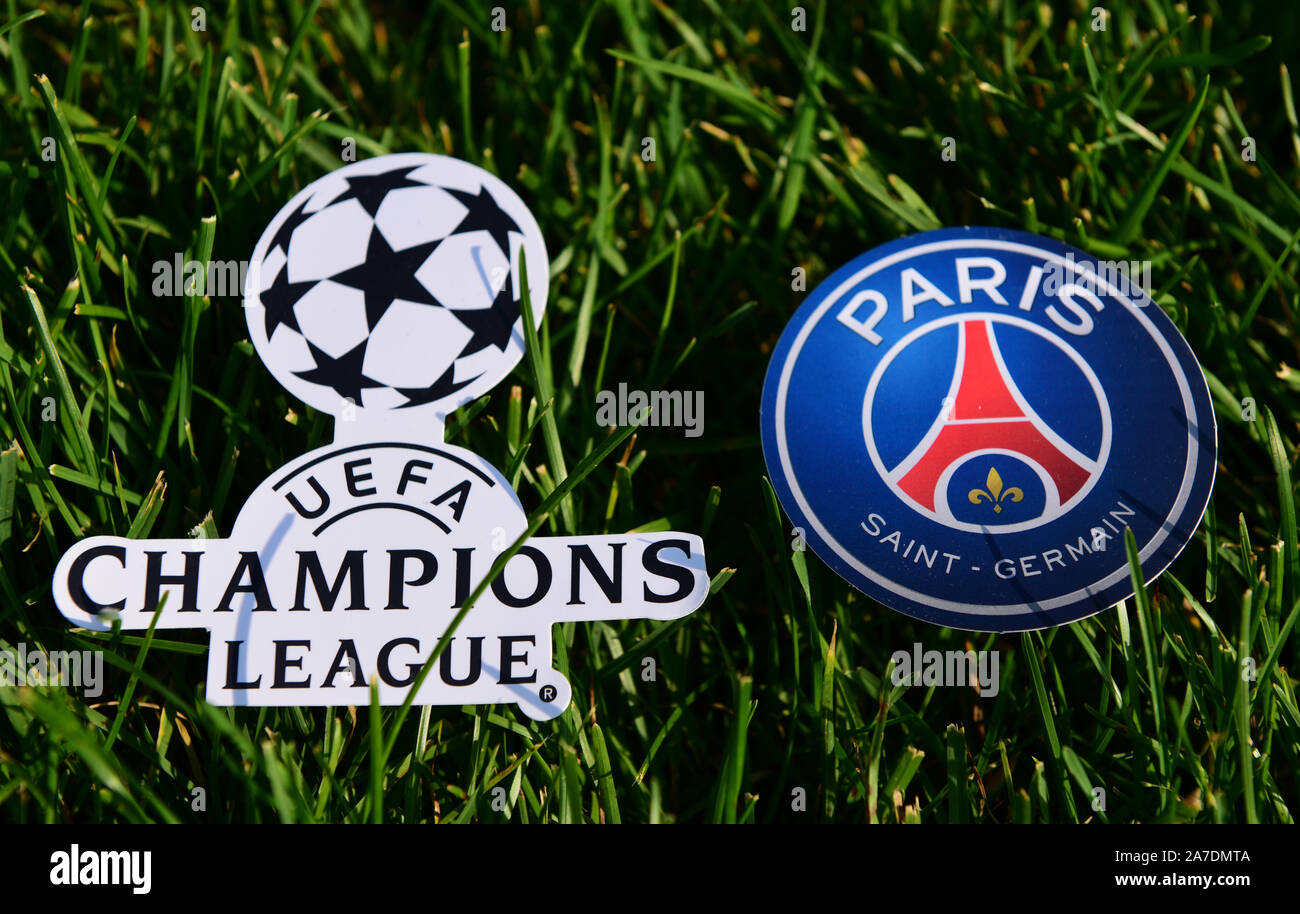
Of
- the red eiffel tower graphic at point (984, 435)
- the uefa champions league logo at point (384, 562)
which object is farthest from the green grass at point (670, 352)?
the red eiffel tower graphic at point (984, 435)

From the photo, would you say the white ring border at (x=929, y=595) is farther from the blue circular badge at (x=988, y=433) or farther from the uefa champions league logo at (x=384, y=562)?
the uefa champions league logo at (x=384, y=562)

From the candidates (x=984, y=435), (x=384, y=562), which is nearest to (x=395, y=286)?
(x=384, y=562)

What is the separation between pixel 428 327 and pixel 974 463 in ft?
3.84

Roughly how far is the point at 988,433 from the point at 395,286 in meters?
1.29

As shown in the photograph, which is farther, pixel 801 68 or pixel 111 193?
pixel 801 68

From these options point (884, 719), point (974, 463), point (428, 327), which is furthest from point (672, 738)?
point (428, 327)

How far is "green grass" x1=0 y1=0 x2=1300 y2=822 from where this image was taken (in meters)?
1.74

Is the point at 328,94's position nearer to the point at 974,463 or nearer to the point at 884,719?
the point at 974,463

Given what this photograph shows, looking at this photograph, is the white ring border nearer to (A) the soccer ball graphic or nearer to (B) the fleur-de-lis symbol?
(B) the fleur-de-lis symbol

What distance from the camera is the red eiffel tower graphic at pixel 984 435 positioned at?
183 cm

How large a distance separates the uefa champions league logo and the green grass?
0.22 feet

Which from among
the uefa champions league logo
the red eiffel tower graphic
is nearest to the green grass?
the uefa champions league logo

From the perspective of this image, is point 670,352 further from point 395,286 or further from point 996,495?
point 996,495

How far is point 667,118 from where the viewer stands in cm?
246
